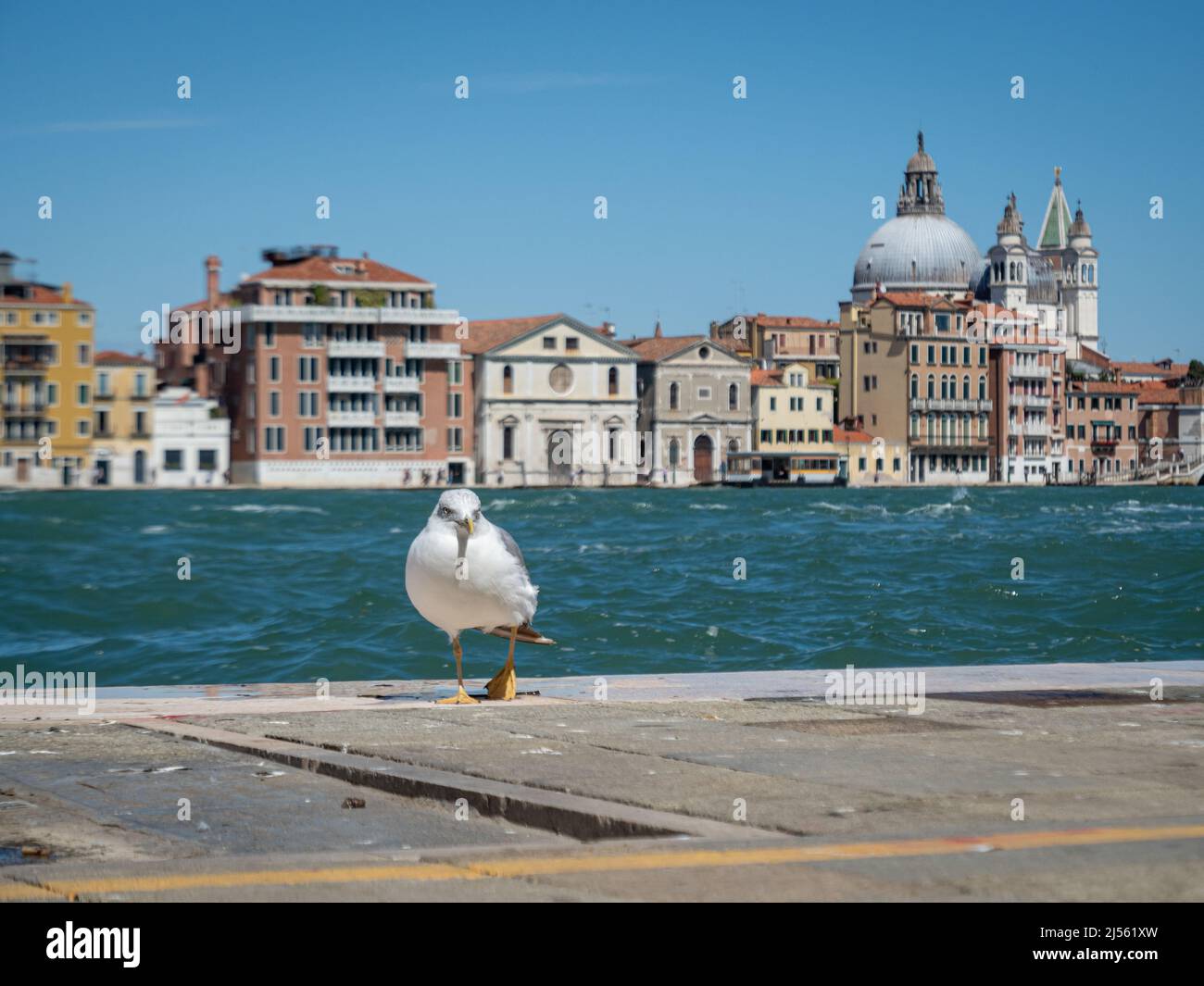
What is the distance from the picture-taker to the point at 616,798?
15.9 ft

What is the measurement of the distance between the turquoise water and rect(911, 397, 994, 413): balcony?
56.5 meters

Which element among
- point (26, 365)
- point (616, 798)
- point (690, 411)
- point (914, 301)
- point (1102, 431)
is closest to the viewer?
point (616, 798)

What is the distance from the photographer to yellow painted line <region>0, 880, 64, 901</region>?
3.84 metres

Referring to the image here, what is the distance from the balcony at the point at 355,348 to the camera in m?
91.1

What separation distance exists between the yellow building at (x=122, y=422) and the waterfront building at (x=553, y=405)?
56.2ft

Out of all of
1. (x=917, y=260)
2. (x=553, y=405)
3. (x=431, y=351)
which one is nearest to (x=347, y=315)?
(x=431, y=351)

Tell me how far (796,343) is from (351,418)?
33.8 m

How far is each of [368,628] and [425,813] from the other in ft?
49.5

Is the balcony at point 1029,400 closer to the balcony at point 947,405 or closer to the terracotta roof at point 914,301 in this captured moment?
the balcony at point 947,405

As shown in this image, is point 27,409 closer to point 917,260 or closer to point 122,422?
point 122,422
